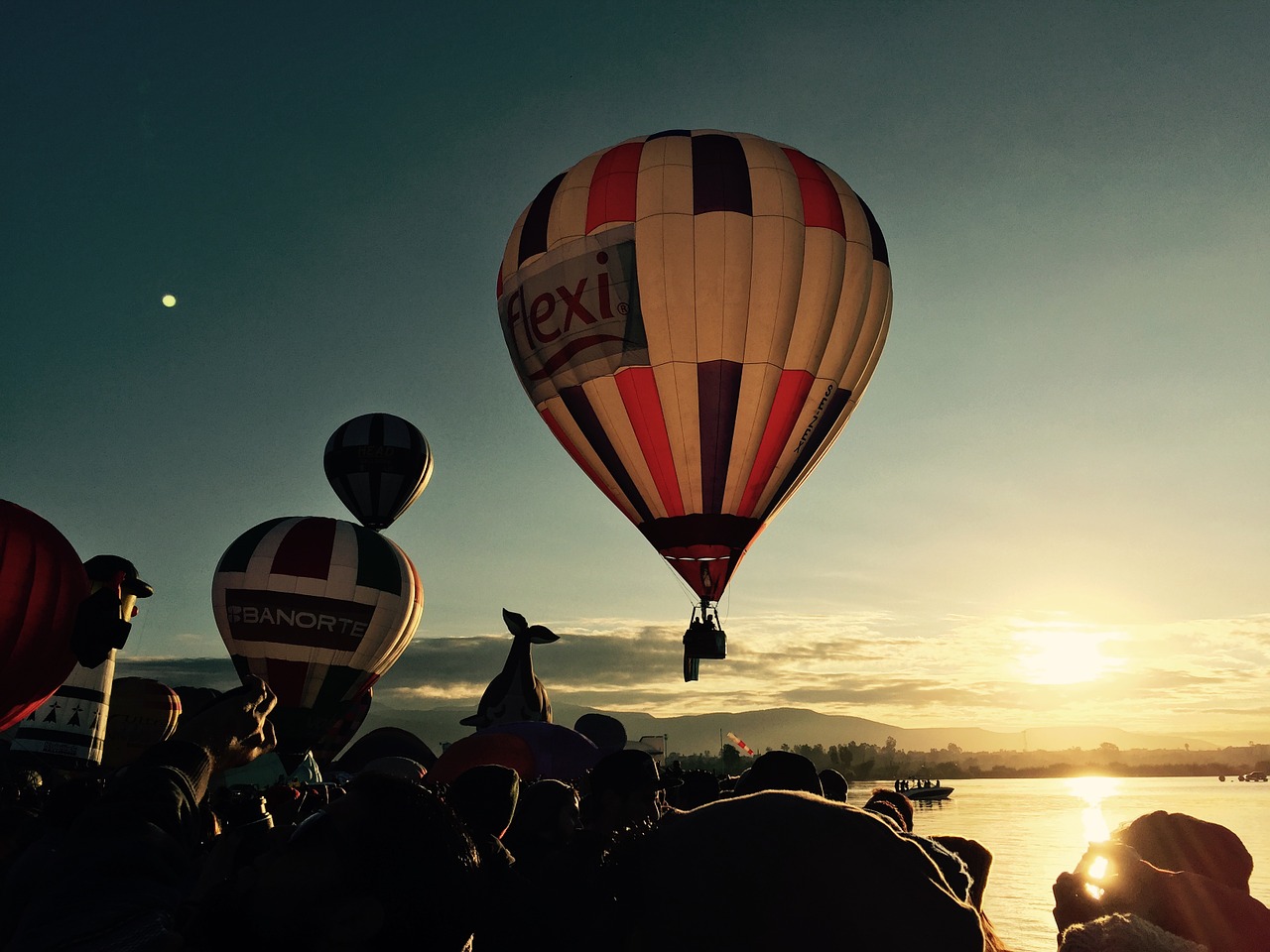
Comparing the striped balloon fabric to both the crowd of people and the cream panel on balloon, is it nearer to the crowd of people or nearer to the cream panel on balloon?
the cream panel on balloon

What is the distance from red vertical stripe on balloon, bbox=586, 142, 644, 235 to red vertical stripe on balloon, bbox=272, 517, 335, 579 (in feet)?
42.0

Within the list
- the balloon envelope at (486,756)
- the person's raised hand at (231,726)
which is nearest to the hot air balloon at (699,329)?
the balloon envelope at (486,756)

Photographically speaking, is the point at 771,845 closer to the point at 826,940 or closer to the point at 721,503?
the point at 826,940

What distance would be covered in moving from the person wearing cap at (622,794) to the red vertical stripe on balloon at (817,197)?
15.7 m

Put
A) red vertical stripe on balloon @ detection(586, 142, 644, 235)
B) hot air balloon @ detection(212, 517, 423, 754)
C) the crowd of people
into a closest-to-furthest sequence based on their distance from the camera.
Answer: the crowd of people → red vertical stripe on balloon @ detection(586, 142, 644, 235) → hot air balloon @ detection(212, 517, 423, 754)

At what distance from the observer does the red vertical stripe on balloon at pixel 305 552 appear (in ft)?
82.2

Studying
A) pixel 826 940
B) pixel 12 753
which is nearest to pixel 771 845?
pixel 826 940

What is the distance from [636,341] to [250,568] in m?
13.8

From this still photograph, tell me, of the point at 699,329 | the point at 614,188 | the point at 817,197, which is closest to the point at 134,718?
the point at 699,329

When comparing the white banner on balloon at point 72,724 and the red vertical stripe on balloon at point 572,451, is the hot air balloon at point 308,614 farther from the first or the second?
the red vertical stripe on balloon at point 572,451

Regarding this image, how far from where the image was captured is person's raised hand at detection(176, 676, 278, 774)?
2.72 metres

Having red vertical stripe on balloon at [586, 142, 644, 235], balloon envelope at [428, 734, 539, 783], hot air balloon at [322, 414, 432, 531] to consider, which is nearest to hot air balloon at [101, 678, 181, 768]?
hot air balloon at [322, 414, 432, 531]

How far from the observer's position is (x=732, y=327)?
57.4ft

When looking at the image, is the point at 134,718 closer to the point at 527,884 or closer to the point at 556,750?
the point at 556,750
